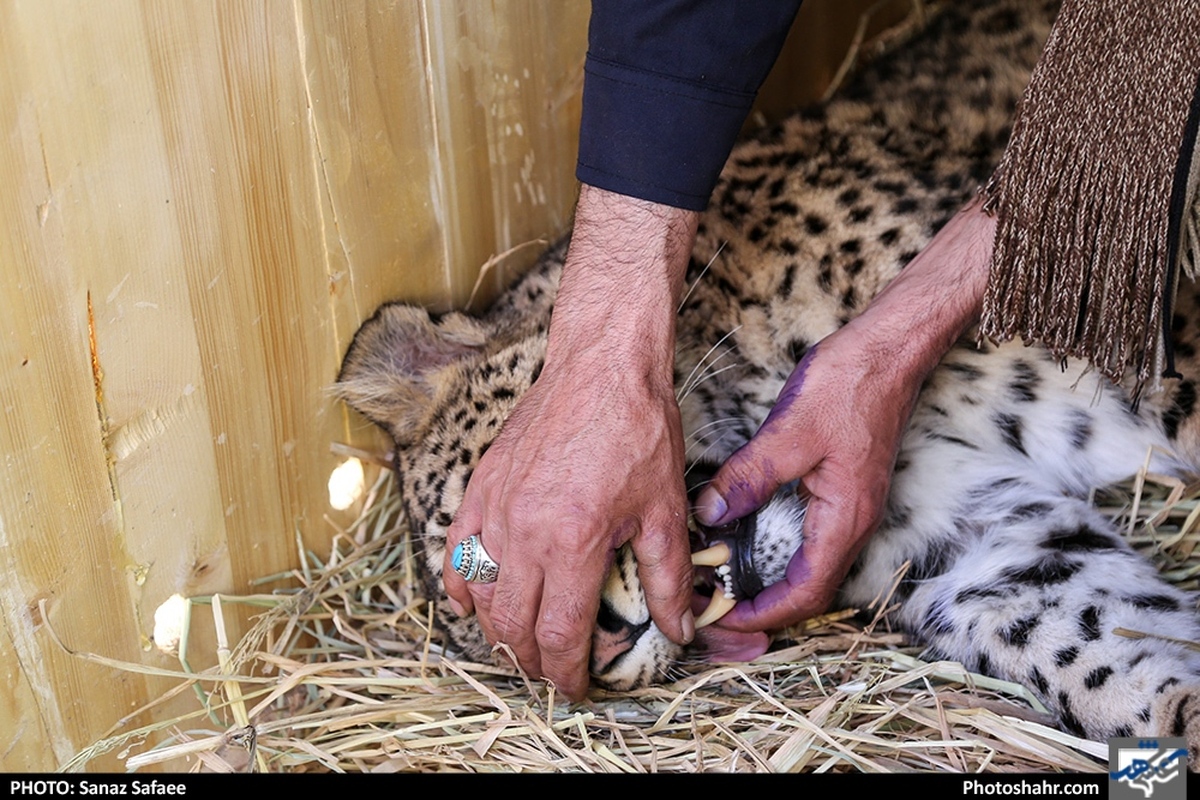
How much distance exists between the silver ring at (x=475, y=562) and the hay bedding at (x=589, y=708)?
0.20m

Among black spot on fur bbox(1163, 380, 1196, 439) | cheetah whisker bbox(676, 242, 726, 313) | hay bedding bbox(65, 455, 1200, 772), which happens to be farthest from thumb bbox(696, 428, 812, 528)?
black spot on fur bbox(1163, 380, 1196, 439)

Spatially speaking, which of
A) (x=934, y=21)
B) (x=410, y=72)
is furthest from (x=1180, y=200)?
(x=410, y=72)

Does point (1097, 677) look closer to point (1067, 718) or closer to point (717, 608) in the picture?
point (1067, 718)

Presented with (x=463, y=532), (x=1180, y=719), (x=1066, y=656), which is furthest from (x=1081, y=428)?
(x=463, y=532)

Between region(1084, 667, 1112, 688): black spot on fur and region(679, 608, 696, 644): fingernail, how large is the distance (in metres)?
0.60

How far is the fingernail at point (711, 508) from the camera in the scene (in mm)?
1739

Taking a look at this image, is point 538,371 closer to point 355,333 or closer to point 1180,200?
point 355,333

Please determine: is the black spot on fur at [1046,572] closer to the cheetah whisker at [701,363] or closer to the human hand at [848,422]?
the human hand at [848,422]

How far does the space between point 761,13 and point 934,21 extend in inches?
42.5

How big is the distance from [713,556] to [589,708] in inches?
12.0

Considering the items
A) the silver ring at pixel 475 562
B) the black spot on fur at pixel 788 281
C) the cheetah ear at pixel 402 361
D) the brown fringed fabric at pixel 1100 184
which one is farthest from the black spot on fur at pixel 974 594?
the cheetah ear at pixel 402 361

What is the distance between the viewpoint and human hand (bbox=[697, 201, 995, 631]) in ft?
5.62

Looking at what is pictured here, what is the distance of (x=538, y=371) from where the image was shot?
1.90m

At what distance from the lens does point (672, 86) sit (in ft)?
5.22
